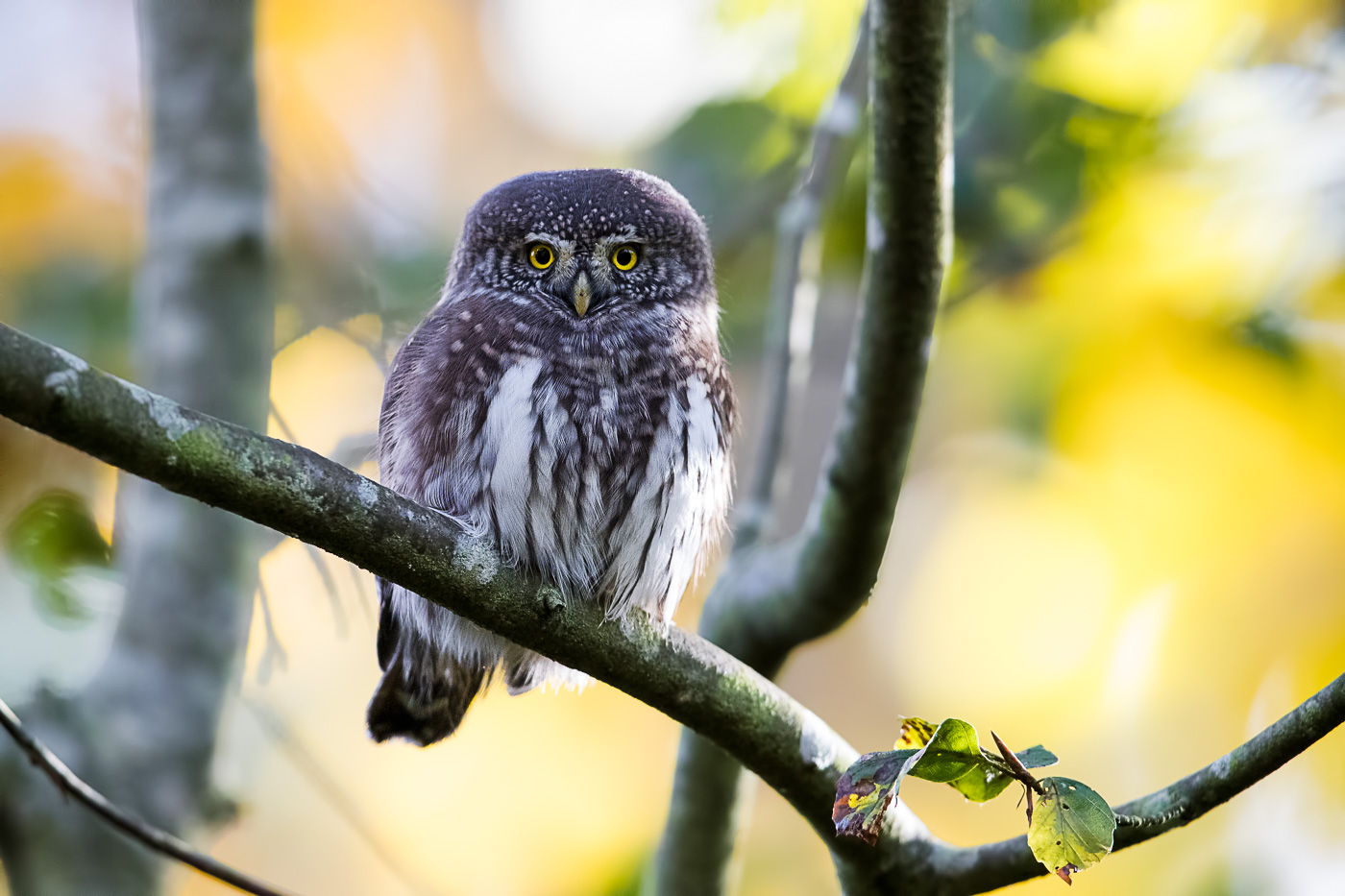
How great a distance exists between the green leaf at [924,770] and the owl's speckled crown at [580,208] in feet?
6.54

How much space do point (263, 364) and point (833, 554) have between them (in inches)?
85.2

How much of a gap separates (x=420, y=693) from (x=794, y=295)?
5.96 feet

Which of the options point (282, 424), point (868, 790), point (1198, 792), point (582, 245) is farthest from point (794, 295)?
point (868, 790)

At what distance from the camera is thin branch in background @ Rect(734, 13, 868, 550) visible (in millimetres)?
3922

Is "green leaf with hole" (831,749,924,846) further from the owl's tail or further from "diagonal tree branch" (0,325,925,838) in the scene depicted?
the owl's tail

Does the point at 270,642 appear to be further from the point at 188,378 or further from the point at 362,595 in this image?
the point at 188,378

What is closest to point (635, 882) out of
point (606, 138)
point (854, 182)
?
point (854, 182)

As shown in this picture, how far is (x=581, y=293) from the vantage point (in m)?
3.31

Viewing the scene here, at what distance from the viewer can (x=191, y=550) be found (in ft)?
13.0

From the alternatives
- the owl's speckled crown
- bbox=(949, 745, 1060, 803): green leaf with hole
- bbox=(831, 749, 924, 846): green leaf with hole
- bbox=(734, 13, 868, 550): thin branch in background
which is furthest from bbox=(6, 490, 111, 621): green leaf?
bbox=(949, 745, 1060, 803): green leaf with hole

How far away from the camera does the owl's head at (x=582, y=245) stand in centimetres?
341

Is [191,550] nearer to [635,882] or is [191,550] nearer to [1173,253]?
[635,882]

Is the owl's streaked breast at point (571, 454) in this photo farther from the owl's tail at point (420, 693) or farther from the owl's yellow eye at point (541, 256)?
the owl's tail at point (420, 693)

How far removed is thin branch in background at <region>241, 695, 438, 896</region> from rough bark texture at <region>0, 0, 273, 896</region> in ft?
0.70
